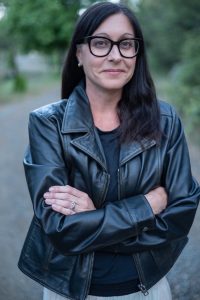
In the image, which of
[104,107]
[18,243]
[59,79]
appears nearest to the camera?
[104,107]

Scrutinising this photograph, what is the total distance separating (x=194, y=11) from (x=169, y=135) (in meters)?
10.1

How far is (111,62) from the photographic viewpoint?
2010 millimetres

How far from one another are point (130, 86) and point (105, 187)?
544 mm

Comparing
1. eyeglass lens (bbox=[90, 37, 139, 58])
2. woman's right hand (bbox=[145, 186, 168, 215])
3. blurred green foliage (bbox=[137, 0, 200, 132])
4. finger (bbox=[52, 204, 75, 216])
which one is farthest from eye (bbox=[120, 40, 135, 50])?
blurred green foliage (bbox=[137, 0, 200, 132])

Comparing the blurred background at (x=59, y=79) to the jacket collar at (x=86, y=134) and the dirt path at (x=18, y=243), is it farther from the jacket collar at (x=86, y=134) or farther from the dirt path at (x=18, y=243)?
the jacket collar at (x=86, y=134)

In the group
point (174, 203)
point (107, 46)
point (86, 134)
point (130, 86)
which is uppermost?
point (107, 46)

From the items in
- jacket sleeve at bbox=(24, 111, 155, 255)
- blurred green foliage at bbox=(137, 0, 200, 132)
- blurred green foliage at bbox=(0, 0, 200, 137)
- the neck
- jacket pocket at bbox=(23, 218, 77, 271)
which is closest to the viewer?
jacket sleeve at bbox=(24, 111, 155, 255)

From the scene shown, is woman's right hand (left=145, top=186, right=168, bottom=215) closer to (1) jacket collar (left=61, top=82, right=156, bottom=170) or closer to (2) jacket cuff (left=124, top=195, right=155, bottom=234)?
(2) jacket cuff (left=124, top=195, right=155, bottom=234)

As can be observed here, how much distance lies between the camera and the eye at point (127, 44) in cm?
202

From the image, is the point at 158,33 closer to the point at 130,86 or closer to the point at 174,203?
the point at 130,86

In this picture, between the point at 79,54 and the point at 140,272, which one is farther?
the point at 79,54

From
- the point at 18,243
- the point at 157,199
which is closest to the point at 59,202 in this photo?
the point at 157,199

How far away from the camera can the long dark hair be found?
2012mm

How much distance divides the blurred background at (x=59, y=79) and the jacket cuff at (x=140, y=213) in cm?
133
